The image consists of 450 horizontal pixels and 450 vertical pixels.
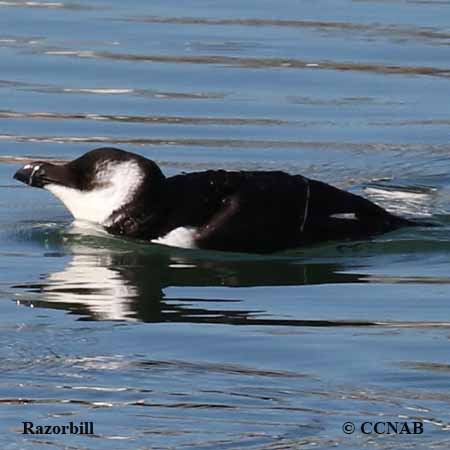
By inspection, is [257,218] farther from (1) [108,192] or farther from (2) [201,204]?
(1) [108,192]

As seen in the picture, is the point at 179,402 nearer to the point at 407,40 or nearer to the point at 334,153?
the point at 334,153

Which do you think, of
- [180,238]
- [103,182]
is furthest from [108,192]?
[180,238]

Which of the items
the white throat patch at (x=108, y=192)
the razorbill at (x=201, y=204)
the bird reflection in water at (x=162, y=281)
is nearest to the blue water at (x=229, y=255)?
the bird reflection in water at (x=162, y=281)

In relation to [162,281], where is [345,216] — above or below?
above

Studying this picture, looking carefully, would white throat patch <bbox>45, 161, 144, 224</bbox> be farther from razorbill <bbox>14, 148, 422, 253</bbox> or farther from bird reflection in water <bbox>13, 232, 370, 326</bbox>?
bird reflection in water <bbox>13, 232, 370, 326</bbox>

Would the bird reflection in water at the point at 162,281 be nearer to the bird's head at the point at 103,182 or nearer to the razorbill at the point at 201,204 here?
the razorbill at the point at 201,204

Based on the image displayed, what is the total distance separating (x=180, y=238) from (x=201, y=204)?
0.71 feet

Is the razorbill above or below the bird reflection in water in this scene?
above

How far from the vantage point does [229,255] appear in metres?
9.99

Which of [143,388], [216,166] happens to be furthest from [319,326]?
[216,166]

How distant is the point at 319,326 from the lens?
8500 millimetres

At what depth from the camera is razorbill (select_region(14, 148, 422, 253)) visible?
9.89 meters

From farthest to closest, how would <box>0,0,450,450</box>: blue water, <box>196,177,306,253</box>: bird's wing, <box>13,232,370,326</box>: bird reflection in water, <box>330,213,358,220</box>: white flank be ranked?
<box>330,213,358,220</box>: white flank < <box>196,177,306,253</box>: bird's wing < <box>13,232,370,326</box>: bird reflection in water < <box>0,0,450,450</box>: blue water

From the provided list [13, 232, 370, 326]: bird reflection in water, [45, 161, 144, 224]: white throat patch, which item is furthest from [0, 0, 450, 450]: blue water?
[45, 161, 144, 224]: white throat patch
